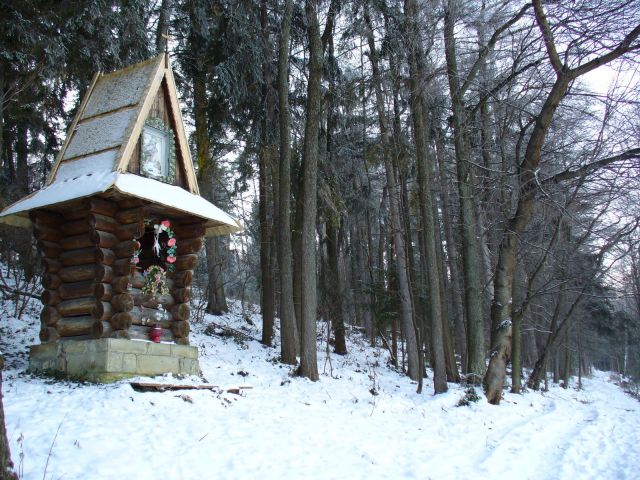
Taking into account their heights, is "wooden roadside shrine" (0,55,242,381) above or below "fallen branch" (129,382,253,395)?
above

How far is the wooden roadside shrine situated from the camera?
8461 mm

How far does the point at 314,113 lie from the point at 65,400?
7.73 meters

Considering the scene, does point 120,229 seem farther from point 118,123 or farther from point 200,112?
point 200,112

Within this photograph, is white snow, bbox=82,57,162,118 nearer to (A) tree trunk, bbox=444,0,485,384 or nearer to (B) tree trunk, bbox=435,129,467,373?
(A) tree trunk, bbox=444,0,485,384

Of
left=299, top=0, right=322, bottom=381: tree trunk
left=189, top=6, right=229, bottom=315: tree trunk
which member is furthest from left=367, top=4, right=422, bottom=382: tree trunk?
left=189, top=6, right=229, bottom=315: tree trunk

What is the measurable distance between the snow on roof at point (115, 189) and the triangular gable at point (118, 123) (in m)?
0.27

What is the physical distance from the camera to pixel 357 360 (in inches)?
703

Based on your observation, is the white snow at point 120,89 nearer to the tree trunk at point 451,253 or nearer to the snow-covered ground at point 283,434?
the snow-covered ground at point 283,434

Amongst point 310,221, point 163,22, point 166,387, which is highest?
point 163,22

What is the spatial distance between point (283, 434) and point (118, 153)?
202 inches

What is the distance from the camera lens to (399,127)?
15.0 metres

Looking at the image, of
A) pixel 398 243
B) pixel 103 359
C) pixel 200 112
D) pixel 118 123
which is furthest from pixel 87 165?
pixel 398 243

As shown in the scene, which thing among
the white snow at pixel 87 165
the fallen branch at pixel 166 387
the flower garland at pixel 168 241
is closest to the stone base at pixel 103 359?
the fallen branch at pixel 166 387

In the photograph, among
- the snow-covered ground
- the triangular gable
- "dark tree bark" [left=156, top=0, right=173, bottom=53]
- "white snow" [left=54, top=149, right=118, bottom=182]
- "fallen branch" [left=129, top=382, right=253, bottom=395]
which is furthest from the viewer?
"dark tree bark" [left=156, top=0, right=173, bottom=53]
